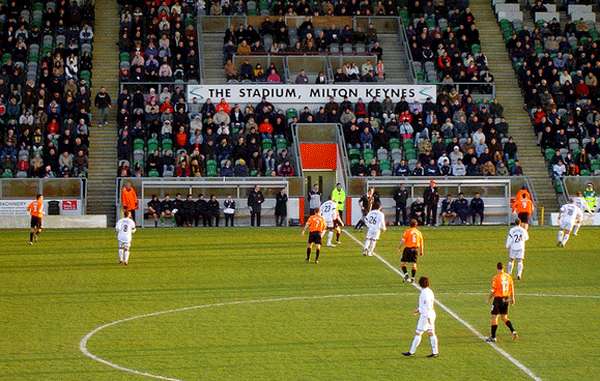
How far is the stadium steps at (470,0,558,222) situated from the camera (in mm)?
49344

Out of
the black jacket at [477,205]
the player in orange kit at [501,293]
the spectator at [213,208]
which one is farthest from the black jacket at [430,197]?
the player in orange kit at [501,293]

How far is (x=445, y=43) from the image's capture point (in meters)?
55.7

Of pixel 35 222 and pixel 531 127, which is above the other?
pixel 531 127

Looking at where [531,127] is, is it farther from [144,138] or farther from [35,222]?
[35,222]

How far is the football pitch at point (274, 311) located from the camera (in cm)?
2105

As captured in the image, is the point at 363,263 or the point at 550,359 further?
the point at 363,263

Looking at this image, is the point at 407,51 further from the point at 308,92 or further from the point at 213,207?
the point at 213,207

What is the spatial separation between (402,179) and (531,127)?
9208mm

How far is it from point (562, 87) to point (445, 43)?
18.8 ft

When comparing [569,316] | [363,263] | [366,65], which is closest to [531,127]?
[366,65]

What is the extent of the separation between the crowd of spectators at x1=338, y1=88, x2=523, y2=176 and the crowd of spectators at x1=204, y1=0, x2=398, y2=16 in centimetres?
710

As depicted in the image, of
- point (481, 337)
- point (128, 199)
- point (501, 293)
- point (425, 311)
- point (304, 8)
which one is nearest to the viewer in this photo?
point (425, 311)

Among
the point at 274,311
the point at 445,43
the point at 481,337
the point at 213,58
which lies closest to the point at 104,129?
the point at 213,58

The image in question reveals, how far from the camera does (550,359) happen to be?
71.2 feet
